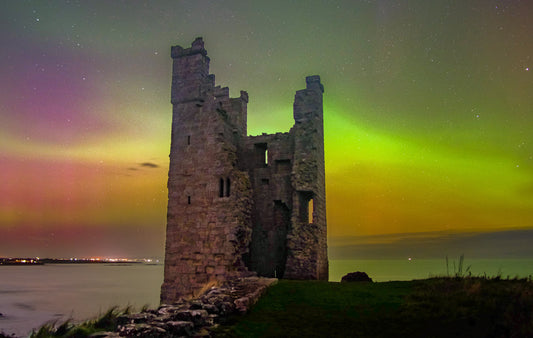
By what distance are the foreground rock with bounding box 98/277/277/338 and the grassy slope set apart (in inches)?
14.6

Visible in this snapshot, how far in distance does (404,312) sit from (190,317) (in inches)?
176

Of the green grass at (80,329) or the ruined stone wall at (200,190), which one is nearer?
the green grass at (80,329)

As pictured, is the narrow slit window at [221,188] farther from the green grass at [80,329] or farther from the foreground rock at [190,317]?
the foreground rock at [190,317]

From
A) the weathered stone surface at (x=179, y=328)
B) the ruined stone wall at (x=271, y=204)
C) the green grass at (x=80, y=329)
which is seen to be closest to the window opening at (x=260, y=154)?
the ruined stone wall at (x=271, y=204)

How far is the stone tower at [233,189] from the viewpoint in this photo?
17.4 meters

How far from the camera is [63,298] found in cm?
4128

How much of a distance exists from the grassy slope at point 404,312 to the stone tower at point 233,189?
6.52m

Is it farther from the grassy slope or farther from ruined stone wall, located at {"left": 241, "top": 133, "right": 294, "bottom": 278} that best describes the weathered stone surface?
ruined stone wall, located at {"left": 241, "top": 133, "right": 294, "bottom": 278}

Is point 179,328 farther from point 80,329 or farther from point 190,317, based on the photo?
point 80,329

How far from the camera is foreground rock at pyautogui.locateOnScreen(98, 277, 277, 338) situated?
723 cm

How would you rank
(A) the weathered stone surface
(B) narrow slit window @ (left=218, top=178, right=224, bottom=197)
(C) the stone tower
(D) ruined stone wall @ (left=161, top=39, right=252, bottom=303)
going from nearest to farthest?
1. (A) the weathered stone surface
2. (D) ruined stone wall @ (left=161, top=39, right=252, bottom=303)
3. (C) the stone tower
4. (B) narrow slit window @ (left=218, top=178, right=224, bottom=197)

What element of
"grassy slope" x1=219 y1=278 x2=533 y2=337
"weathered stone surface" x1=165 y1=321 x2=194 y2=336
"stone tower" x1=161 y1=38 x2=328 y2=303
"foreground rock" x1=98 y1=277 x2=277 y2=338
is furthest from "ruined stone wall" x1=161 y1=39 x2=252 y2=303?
"weathered stone surface" x1=165 y1=321 x2=194 y2=336

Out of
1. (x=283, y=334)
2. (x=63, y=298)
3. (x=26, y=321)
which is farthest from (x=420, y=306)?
(x=63, y=298)

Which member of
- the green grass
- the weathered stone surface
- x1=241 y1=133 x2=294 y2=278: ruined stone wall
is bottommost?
the green grass
